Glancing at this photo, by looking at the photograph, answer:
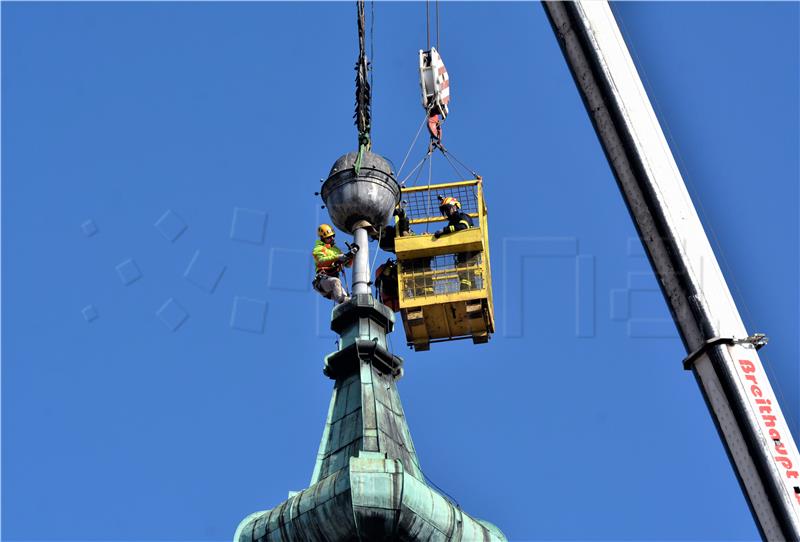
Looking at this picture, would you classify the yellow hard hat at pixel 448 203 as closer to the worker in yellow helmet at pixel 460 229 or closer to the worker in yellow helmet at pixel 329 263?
the worker in yellow helmet at pixel 460 229

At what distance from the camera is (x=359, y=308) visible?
135 ft

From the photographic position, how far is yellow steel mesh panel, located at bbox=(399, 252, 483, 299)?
3856 cm

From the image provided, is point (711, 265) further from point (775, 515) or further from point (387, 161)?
point (387, 161)

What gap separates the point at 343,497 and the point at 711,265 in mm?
12310

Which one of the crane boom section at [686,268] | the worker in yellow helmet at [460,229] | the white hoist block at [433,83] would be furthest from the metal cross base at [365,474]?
the crane boom section at [686,268]

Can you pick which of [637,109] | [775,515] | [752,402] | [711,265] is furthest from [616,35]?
[775,515]

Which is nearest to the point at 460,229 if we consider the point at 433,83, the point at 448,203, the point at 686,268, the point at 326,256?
the point at 448,203

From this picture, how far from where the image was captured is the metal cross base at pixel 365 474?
121 ft

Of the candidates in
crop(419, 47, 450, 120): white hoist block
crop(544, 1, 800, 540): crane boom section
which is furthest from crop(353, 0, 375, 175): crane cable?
crop(544, 1, 800, 540): crane boom section

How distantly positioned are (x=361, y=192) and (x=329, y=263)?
7.15 ft

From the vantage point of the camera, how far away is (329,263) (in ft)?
138

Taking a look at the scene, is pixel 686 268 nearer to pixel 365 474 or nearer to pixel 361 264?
pixel 365 474

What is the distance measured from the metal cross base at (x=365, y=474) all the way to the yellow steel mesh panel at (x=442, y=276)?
2.41m

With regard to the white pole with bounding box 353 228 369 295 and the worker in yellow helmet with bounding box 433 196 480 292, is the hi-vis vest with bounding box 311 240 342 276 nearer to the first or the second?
the white pole with bounding box 353 228 369 295
